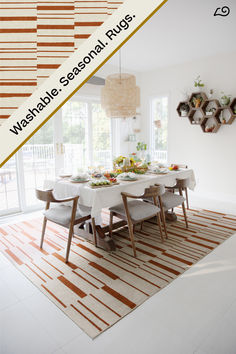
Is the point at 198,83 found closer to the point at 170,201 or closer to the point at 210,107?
the point at 210,107

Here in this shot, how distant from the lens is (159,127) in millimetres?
5992

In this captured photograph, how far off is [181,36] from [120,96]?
5.22 feet

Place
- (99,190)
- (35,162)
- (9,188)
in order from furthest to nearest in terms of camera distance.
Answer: (35,162) → (9,188) → (99,190)

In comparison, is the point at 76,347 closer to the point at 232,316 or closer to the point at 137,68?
the point at 232,316

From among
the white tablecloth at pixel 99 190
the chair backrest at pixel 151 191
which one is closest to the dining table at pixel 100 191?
the white tablecloth at pixel 99 190

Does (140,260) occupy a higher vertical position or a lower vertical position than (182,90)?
lower

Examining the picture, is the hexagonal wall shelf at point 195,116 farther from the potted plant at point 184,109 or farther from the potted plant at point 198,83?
the potted plant at point 198,83

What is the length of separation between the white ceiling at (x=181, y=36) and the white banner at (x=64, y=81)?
2.94m

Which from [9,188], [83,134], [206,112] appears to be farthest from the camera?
[83,134]

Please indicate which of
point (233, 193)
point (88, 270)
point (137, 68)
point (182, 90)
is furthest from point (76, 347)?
point (137, 68)

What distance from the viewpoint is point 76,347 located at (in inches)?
62.3

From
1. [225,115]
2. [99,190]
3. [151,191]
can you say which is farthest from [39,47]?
[225,115]

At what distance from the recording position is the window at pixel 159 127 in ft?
19.2

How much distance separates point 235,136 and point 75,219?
11.7 ft
